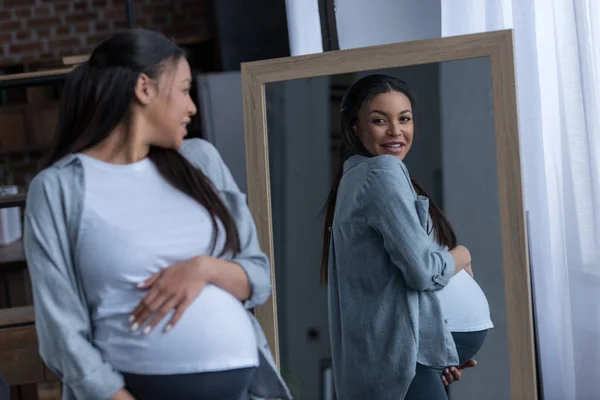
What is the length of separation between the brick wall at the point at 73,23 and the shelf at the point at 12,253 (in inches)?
48.2

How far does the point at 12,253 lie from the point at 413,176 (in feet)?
9.76

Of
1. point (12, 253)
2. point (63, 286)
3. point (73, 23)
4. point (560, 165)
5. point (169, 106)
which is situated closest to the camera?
point (63, 286)

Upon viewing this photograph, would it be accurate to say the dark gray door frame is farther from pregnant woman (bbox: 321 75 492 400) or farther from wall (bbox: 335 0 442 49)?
pregnant woman (bbox: 321 75 492 400)

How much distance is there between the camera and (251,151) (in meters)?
2.22

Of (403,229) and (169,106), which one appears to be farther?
(403,229)

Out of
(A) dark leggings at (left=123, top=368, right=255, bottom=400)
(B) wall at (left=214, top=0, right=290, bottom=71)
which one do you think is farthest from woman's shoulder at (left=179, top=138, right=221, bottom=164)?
(B) wall at (left=214, top=0, right=290, bottom=71)

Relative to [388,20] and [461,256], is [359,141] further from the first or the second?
[388,20]

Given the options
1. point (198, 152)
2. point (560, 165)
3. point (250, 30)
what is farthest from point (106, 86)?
point (250, 30)

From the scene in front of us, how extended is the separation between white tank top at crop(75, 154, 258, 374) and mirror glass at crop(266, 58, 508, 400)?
685 millimetres

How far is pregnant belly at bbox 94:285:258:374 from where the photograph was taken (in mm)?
1417

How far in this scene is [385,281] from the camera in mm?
1983

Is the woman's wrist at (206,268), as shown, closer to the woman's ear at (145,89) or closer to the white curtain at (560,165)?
the woman's ear at (145,89)

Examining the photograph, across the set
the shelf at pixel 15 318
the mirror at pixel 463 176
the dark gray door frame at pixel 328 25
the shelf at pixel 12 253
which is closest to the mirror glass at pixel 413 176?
the mirror at pixel 463 176

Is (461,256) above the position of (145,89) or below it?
below
